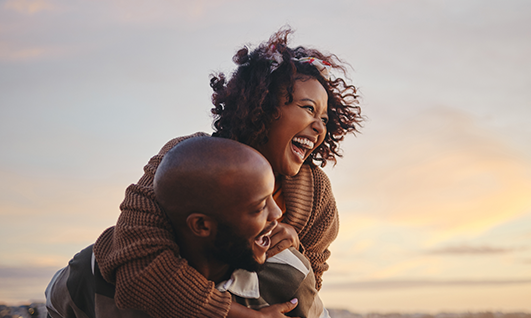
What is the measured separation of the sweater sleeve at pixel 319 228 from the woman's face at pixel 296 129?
254mm

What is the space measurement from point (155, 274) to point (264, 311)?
595mm

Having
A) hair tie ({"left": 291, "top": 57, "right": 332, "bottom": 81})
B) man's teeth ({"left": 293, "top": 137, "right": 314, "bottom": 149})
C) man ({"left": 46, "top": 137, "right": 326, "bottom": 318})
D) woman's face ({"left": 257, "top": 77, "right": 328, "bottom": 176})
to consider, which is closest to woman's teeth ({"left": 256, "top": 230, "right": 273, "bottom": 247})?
man ({"left": 46, "top": 137, "right": 326, "bottom": 318})

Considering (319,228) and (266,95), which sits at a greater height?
(266,95)

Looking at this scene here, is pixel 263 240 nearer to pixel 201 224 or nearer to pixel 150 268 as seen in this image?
pixel 201 224

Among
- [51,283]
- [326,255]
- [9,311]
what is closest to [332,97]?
[326,255]

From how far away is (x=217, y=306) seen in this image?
7.74 ft

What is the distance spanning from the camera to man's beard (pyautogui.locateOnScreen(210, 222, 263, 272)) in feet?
7.83

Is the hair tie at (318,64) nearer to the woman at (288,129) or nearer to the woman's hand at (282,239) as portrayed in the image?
the woman at (288,129)

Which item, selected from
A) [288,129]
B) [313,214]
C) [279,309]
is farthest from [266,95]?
[279,309]

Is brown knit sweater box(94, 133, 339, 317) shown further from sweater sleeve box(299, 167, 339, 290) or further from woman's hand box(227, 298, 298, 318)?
sweater sleeve box(299, 167, 339, 290)

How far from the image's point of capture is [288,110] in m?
3.56

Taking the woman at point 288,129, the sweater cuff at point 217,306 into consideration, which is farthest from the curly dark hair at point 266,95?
the sweater cuff at point 217,306

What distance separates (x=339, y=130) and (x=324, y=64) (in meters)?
0.62

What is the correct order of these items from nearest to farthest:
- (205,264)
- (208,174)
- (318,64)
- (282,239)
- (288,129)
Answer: (208,174)
(205,264)
(282,239)
(288,129)
(318,64)
